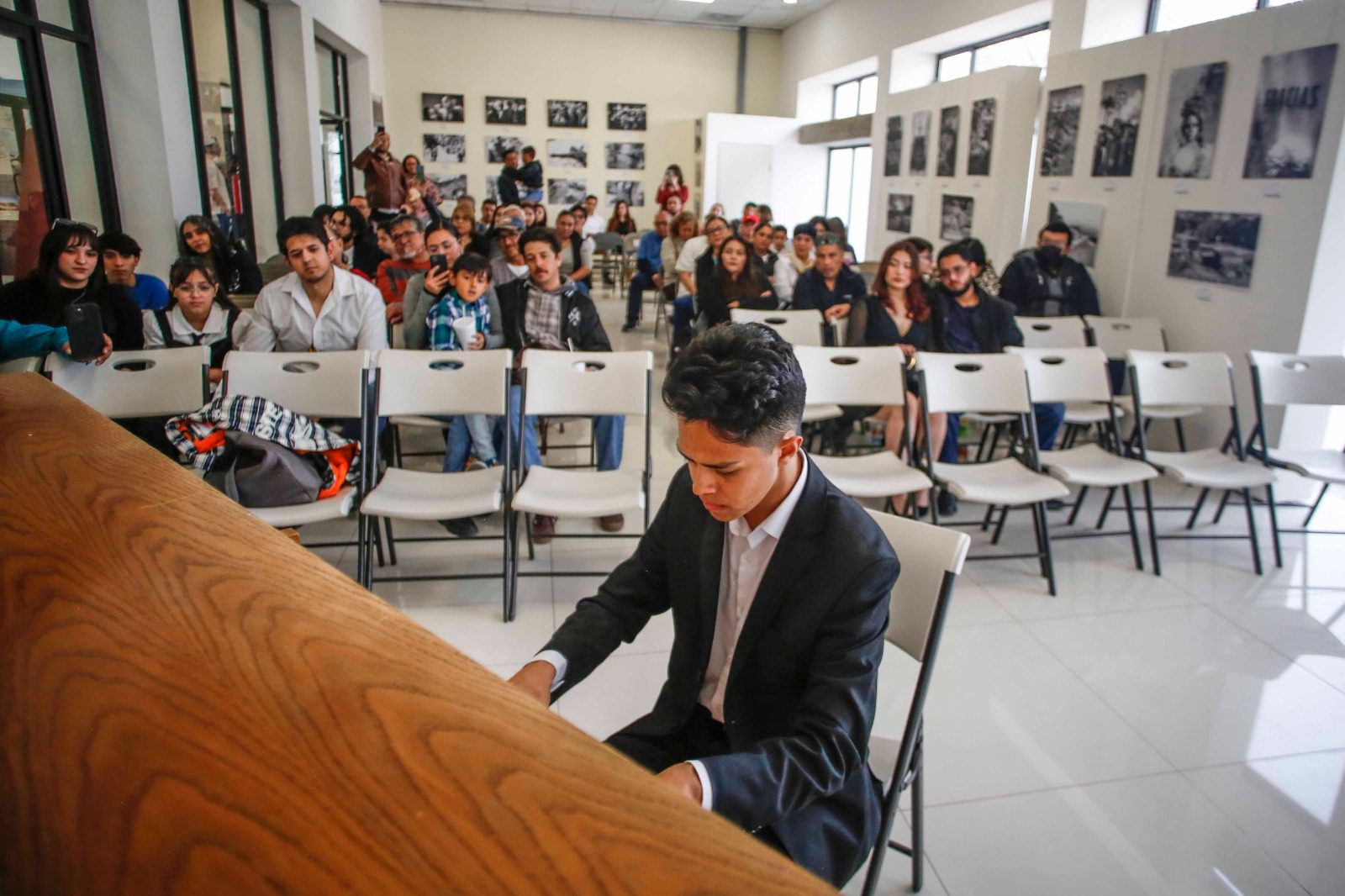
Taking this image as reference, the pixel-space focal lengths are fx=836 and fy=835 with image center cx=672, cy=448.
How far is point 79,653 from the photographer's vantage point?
2.66 ft

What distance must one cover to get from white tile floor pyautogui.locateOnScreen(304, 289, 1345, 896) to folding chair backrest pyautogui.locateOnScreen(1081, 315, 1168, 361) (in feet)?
4.59

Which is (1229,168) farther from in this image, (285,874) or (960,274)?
(285,874)

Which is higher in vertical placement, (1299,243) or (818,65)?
(818,65)

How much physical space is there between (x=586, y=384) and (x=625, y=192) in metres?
11.5

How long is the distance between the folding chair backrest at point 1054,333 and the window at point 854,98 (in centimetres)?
713

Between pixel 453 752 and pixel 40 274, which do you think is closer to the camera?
pixel 453 752

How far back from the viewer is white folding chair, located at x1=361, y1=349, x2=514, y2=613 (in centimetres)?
309

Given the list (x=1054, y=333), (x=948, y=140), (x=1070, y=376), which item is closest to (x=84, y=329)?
(x=1070, y=376)

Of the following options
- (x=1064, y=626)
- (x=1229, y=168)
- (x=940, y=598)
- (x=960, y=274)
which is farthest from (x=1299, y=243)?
(x=940, y=598)

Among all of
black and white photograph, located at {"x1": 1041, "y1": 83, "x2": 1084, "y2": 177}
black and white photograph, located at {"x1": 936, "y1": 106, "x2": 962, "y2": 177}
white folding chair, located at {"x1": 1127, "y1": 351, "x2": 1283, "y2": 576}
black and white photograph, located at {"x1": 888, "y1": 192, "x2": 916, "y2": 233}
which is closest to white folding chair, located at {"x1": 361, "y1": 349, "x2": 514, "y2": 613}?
white folding chair, located at {"x1": 1127, "y1": 351, "x2": 1283, "y2": 576}

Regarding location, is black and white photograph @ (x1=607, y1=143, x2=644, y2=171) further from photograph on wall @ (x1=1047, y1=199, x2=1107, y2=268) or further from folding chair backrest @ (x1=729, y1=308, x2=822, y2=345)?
folding chair backrest @ (x1=729, y1=308, x2=822, y2=345)

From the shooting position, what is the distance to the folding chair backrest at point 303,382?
3180mm

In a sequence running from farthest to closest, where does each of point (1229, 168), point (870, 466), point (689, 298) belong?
point (689, 298), point (1229, 168), point (870, 466)

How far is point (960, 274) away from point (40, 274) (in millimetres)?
4275
